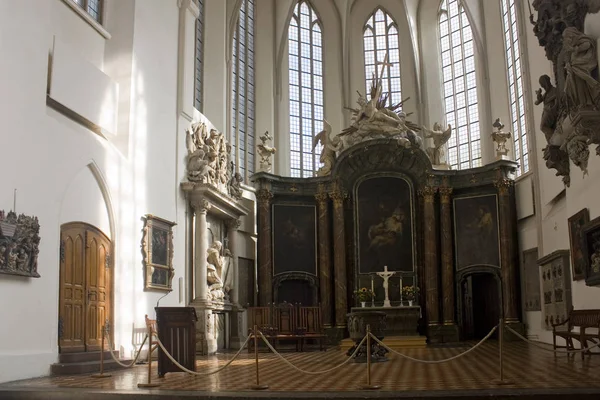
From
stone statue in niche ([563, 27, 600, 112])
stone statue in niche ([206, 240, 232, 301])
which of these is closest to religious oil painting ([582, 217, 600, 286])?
stone statue in niche ([563, 27, 600, 112])

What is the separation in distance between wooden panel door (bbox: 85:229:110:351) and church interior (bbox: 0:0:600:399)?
6cm

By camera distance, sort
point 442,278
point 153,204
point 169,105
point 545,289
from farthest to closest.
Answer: point 442,278 < point 545,289 < point 169,105 < point 153,204

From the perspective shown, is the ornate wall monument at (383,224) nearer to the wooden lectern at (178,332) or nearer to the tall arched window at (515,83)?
the tall arched window at (515,83)

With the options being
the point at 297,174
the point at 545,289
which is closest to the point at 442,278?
the point at 545,289

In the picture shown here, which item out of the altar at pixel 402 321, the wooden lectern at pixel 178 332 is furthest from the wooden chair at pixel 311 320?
the wooden lectern at pixel 178 332

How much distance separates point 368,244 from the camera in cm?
2347

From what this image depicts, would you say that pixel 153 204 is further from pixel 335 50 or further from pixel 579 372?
pixel 335 50

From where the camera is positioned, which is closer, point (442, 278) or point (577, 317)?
point (577, 317)

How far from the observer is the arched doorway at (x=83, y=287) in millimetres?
11859

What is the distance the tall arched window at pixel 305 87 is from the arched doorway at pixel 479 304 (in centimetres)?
732

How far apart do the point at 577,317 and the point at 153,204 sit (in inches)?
353

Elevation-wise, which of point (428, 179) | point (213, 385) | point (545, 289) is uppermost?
point (428, 179)

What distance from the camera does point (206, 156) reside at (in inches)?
707

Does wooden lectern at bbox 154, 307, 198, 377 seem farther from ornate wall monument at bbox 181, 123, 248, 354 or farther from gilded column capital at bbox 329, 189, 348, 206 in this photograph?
gilded column capital at bbox 329, 189, 348, 206
